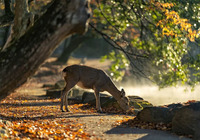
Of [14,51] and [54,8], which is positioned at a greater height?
[54,8]

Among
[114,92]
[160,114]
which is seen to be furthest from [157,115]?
[114,92]

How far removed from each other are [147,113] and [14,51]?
5.04m

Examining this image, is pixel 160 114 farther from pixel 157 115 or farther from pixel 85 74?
pixel 85 74

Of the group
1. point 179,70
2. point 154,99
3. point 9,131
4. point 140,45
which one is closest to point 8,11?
point 9,131

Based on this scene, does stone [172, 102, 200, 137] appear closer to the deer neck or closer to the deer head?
the deer head

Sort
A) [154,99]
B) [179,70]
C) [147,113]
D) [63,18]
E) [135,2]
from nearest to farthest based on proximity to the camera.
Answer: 1. [63,18]
2. [147,113]
3. [179,70]
4. [135,2]
5. [154,99]

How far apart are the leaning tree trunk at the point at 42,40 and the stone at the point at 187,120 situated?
380cm

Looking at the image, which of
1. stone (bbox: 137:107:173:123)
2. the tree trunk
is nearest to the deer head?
stone (bbox: 137:107:173:123)

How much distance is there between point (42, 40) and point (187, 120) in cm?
437

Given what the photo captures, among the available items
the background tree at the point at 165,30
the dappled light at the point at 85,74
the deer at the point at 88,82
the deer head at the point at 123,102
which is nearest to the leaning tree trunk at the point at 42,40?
the dappled light at the point at 85,74

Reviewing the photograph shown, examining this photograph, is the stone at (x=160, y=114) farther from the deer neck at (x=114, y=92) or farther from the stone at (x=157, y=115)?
the deer neck at (x=114, y=92)

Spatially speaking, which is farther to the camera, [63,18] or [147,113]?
[147,113]

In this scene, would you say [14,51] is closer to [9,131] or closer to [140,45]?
[9,131]

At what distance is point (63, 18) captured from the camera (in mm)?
5539
